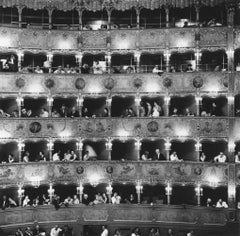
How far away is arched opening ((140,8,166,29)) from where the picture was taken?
4069cm

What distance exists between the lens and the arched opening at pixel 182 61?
39.8 m

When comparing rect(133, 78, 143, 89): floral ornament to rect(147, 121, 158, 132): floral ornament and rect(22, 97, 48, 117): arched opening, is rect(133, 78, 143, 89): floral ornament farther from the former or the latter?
rect(22, 97, 48, 117): arched opening

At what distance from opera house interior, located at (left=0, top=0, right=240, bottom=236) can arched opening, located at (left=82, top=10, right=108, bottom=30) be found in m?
0.42

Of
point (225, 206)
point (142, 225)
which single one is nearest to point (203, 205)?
point (225, 206)

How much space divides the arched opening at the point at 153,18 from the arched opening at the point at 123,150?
393 inches

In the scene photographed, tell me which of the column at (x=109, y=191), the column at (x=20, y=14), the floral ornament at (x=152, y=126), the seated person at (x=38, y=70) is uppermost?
the column at (x=20, y=14)

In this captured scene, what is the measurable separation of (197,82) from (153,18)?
7429 mm

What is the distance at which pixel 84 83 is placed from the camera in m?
38.2

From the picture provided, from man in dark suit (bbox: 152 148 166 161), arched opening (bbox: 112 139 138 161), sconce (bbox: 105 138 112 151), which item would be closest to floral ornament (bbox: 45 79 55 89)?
sconce (bbox: 105 138 112 151)

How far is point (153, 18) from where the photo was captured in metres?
40.8

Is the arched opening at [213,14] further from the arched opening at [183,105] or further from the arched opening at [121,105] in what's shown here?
the arched opening at [121,105]

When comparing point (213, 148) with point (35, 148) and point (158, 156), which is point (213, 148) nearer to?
point (158, 156)

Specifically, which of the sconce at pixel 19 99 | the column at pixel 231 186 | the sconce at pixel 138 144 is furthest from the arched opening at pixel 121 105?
the column at pixel 231 186

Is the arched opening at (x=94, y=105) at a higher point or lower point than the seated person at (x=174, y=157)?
higher
